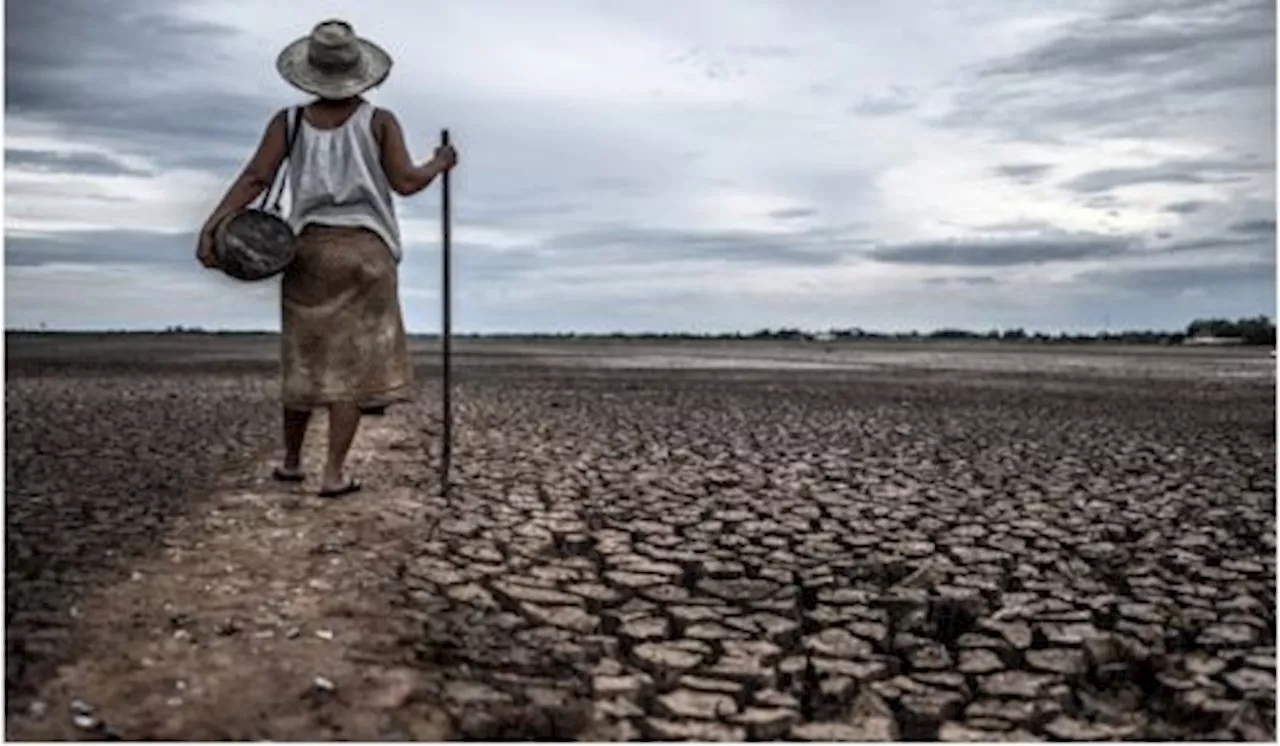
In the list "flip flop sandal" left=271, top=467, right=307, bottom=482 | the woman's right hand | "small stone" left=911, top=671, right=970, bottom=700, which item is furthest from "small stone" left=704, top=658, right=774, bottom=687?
A: "flip flop sandal" left=271, top=467, right=307, bottom=482

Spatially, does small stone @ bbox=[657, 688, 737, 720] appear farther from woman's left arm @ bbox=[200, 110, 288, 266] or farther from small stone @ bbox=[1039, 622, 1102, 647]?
woman's left arm @ bbox=[200, 110, 288, 266]

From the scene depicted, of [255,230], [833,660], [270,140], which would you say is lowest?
[833,660]

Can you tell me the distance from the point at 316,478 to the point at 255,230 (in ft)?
4.72

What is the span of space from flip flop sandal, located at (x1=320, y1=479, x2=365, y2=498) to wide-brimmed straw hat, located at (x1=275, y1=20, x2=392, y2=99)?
1599 millimetres

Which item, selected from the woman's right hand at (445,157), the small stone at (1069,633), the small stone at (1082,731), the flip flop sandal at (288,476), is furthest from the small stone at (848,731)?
the flip flop sandal at (288,476)

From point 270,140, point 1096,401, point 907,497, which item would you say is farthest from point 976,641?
point 1096,401

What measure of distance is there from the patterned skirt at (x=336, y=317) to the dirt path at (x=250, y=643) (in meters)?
0.55

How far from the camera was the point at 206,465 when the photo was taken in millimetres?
6242

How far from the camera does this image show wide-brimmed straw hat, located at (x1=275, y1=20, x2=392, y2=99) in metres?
4.84

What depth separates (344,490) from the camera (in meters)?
5.17

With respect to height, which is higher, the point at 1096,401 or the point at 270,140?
the point at 270,140

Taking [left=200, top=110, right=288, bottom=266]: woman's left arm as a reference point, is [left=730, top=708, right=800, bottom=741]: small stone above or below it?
below

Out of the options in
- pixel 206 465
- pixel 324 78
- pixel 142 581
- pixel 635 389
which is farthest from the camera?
pixel 635 389

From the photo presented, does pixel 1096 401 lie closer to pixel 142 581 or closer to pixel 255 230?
pixel 255 230
